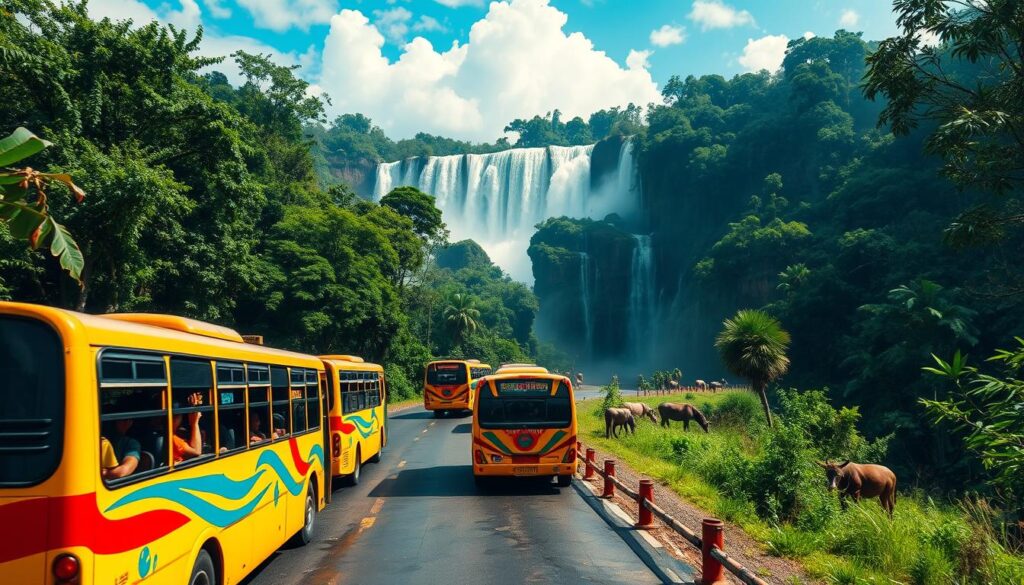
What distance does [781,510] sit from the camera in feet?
41.1

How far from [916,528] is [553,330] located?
108 meters

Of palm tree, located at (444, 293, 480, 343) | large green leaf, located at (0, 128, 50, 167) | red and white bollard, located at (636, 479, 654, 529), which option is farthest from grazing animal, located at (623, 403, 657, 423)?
palm tree, located at (444, 293, 480, 343)

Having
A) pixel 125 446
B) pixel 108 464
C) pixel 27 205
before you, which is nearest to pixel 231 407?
pixel 125 446

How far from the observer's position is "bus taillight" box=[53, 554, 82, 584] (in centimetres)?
422

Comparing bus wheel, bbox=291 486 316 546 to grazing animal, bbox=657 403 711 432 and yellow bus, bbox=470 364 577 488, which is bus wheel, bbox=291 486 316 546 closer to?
yellow bus, bbox=470 364 577 488

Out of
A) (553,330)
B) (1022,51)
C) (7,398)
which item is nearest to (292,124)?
(1022,51)

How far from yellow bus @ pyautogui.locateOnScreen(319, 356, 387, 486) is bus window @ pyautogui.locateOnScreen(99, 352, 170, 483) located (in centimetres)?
828

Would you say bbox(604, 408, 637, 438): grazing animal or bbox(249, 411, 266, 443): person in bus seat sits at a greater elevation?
bbox(249, 411, 266, 443): person in bus seat

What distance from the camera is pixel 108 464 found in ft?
15.5

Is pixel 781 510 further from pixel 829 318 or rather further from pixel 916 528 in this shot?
pixel 829 318

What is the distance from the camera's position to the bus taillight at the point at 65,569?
166 inches

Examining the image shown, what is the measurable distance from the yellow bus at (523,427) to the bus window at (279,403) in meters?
5.38

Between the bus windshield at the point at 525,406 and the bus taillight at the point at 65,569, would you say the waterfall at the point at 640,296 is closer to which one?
the bus windshield at the point at 525,406

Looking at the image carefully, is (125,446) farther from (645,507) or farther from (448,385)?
(448,385)
